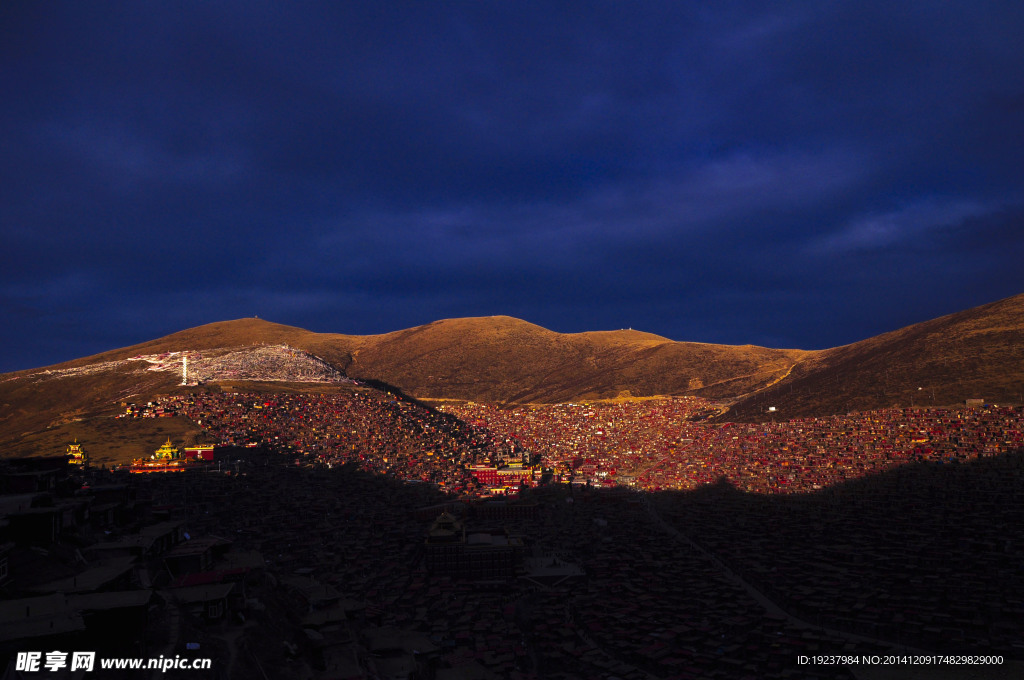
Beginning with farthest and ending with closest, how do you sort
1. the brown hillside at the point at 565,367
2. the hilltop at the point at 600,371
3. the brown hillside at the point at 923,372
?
the brown hillside at the point at 565,367
the hilltop at the point at 600,371
the brown hillside at the point at 923,372

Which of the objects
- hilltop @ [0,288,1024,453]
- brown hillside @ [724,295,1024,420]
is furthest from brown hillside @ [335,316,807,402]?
brown hillside @ [724,295,1024,420]

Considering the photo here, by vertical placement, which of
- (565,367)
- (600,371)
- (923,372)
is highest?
(565,367)

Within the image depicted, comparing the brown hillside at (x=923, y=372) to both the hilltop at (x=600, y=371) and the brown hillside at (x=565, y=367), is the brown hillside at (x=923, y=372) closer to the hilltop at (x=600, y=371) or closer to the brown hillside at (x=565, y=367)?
the hilltop at (x=600, y=371)

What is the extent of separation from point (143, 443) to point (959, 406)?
293 ft

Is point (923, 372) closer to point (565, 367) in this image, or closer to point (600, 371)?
point (600, 371)

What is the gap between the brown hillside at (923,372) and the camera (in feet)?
269

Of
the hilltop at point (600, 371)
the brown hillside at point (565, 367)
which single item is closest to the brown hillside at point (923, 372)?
the hilltop at point (600, 371)

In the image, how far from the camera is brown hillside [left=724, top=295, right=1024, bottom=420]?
8194cm

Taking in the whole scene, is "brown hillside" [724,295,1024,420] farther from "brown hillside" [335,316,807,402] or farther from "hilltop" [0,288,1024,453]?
"brown hillside" [335,316,807,402]

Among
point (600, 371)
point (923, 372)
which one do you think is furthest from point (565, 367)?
point (923, 372)

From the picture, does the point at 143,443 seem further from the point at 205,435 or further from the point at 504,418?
the point at 504,418

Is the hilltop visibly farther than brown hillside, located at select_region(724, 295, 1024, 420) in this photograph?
Yes

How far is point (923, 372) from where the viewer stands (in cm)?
9175

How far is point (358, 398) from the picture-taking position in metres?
96.2
